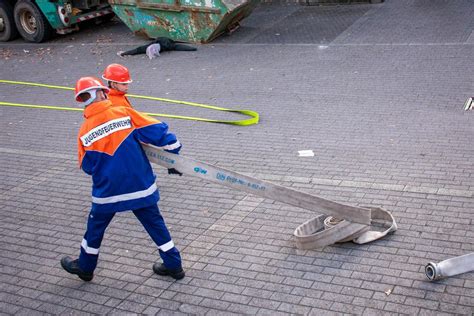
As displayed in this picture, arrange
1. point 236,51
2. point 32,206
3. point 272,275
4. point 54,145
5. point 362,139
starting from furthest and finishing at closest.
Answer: point 236,51 < point 54,145 < point 362,139 < point 32,206 < point 272,275

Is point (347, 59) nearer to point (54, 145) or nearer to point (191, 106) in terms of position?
point (191, 106)

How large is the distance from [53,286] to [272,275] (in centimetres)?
190

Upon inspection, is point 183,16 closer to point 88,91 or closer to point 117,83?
point 117,83

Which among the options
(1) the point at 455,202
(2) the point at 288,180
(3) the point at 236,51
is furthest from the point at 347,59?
(1) the point at 455,202

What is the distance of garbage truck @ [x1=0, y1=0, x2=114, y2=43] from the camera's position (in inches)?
643

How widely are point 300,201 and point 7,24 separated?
14.1 m

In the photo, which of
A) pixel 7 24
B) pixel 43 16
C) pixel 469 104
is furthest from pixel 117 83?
pixel 7 24

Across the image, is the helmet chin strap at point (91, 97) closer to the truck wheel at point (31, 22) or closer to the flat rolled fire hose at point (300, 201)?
the flat rolled fire hose at point (300, 201)

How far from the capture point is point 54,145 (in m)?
9.57

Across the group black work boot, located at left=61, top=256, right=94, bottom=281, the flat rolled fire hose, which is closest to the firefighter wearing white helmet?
the flat rolled fire hose

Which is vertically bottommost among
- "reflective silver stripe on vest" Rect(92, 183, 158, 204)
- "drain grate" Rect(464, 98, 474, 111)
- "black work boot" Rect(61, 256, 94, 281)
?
"drain grate" Rect(464, 98, 474, 111)

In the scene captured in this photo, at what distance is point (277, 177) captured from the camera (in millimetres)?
7609

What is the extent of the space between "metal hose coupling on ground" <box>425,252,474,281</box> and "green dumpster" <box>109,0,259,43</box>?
10041 millimetres

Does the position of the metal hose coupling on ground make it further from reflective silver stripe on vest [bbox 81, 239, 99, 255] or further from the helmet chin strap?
the helmet chin strap
